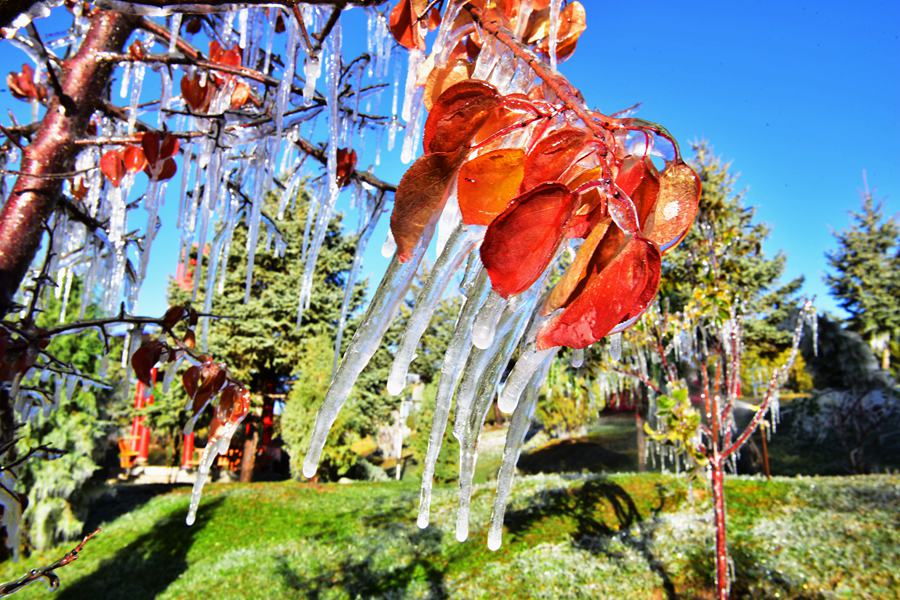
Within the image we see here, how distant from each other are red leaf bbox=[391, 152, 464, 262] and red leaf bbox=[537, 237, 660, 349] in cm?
18

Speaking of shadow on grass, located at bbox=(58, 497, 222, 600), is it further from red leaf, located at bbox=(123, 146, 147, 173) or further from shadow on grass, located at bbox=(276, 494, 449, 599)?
red leaf, located at bbox=(123, 146, 147, 173)

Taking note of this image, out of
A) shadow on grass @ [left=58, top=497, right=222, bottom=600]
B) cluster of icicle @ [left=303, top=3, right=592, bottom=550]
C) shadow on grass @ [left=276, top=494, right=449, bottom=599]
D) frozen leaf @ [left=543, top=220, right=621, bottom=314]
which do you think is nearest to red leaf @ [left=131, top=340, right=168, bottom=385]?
cluster of icicle @ [left=303, top=3, right=592, bottom=550]

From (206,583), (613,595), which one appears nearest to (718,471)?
(613,595)

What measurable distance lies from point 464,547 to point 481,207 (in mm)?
8615

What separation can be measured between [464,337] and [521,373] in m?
0.08

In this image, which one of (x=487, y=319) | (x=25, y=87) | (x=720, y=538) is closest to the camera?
(x=487, y=319)

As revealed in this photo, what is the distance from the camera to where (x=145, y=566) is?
855cm

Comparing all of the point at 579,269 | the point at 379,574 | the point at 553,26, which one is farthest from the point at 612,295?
the point at 379,574

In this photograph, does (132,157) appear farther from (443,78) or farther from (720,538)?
(720,538)

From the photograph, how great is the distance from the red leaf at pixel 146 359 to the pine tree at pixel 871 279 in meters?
26.8

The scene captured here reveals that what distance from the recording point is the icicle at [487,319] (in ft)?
1.88

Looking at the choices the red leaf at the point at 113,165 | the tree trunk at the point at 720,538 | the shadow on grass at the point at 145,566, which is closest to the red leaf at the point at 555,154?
the red leaf at the point at 113,165

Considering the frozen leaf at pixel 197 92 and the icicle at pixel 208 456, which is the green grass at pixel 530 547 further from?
the frozen leaf at pixel 197 92

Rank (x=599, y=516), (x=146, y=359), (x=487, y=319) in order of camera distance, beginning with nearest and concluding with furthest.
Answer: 1. (x=487, y=319)
2. (x=146, y=359)
3. (x=599, y=516)
